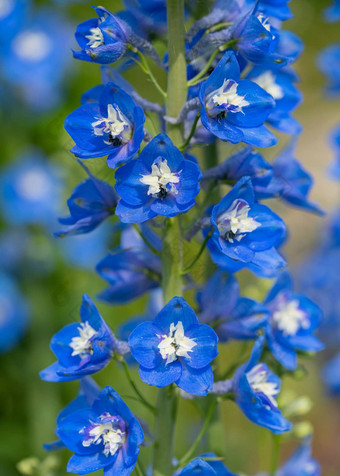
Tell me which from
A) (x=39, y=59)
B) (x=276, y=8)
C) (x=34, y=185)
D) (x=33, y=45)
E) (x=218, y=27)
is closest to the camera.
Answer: (x=218, y=27)

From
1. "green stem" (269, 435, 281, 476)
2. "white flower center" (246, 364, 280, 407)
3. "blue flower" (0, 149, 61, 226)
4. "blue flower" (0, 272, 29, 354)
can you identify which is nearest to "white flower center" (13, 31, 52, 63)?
"blue flower" (0, 149, 61, 226)

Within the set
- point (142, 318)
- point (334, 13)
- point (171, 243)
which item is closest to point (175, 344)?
point (171, 243)

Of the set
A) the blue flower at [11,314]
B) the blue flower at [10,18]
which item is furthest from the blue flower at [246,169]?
the blue flower at [10,18]

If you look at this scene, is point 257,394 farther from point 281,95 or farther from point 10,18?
point 10,18

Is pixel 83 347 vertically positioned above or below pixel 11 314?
above

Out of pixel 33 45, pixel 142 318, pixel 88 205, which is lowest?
pixel 33 45

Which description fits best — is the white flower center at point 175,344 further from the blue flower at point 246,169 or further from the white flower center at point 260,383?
the blue flower at point 246,169

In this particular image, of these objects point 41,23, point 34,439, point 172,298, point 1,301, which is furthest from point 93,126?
point 41,23

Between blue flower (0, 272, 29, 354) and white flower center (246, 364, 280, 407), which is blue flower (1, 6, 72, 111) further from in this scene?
white flower center (246, 364, 280, 407)
